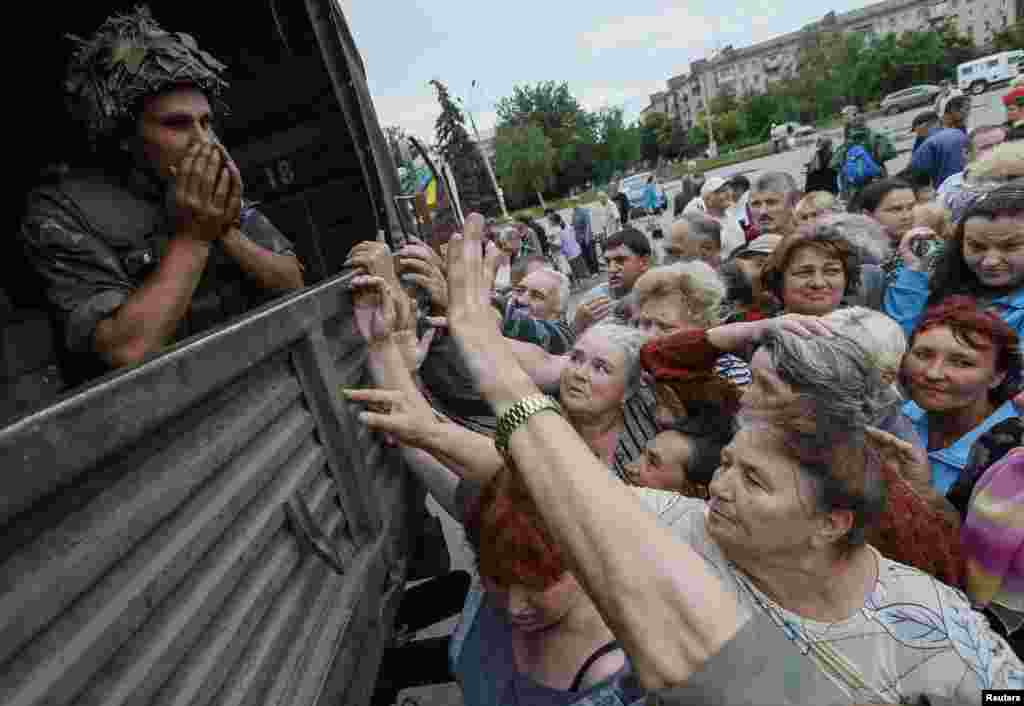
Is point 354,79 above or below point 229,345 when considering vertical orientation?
above

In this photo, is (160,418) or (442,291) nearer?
(160,418)

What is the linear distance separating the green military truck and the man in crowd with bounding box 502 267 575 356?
4.66 feet

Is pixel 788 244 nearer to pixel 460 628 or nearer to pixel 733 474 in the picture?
pixel 733 474

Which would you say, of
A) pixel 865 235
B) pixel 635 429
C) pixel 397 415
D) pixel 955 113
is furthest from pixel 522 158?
pixel 397 415

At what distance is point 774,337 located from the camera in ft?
5.24

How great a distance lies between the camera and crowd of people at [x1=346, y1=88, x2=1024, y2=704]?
83 centimetres

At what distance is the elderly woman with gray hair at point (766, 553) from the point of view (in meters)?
0.79

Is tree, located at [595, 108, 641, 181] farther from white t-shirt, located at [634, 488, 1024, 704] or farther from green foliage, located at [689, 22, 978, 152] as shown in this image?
white t-shirt, located at [634, 488, 1024, 704]

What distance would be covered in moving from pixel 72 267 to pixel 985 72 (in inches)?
1711

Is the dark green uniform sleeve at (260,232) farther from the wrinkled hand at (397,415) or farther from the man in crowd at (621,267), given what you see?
the man in crowd at (621,267)

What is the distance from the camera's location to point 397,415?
5.54 feet

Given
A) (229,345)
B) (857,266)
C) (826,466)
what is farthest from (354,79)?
(857,266)

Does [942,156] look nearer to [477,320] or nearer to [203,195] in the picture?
[477,320]

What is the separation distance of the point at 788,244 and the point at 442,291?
6.03ft
